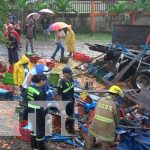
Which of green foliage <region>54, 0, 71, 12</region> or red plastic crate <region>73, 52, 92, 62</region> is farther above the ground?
green foliage <region>54, 0, 71, 12</region>

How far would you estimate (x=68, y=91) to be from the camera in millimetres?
9438

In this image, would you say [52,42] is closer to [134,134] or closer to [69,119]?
[69,119]

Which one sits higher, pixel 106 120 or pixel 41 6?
pixel 41 6

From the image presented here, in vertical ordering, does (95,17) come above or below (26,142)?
above

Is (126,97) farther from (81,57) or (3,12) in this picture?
(81,57)

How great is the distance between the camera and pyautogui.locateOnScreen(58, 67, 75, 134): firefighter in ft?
30.7

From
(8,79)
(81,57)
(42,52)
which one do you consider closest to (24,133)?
(8,79)

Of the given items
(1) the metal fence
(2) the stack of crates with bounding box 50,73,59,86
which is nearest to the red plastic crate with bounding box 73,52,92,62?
(2) the stack of crates with bounding box 50,73,59,86

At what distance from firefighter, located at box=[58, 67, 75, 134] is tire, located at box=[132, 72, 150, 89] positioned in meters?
4.06

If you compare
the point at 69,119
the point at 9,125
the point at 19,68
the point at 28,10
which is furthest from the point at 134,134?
the point at 28,10

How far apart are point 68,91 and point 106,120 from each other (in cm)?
193

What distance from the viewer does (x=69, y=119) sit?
955cm

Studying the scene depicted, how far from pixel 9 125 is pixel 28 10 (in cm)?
1596

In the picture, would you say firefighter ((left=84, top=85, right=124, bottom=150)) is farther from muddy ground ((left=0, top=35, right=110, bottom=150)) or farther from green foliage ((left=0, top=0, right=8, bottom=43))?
green foliage ((left=0, top=0, right=8, bottom=43))
